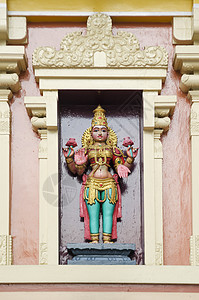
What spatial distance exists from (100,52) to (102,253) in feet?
4.20

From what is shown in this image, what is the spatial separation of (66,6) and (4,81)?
0.63 meters

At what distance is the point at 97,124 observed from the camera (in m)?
5.39

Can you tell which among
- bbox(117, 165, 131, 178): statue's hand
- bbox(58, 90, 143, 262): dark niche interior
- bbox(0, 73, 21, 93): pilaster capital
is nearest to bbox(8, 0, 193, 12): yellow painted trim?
Answer: bbox(0, 73, 21, 93): pilaster capital

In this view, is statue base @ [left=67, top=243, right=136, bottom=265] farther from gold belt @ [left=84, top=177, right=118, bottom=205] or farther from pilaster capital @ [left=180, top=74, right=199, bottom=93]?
pilaster capital @ [left=180, top=74, right=199, bottom=93]

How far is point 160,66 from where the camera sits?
531 cm

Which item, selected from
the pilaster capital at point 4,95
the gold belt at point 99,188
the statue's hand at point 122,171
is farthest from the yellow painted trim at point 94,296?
the pilaster capital at point 4,95

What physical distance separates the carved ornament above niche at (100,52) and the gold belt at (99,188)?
28.9 inches

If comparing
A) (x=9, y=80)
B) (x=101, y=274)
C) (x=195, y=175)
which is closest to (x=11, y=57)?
(x=9, y=80)

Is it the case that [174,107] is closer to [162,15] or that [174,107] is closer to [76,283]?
[162,15]

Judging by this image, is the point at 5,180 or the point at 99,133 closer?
the point at 5,180

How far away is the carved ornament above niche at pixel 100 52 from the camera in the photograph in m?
5.30

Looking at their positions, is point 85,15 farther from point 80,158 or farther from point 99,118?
point 80,158

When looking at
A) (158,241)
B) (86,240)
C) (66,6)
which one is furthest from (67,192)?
(66,6)

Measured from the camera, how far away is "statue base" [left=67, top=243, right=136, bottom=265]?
5086mm
